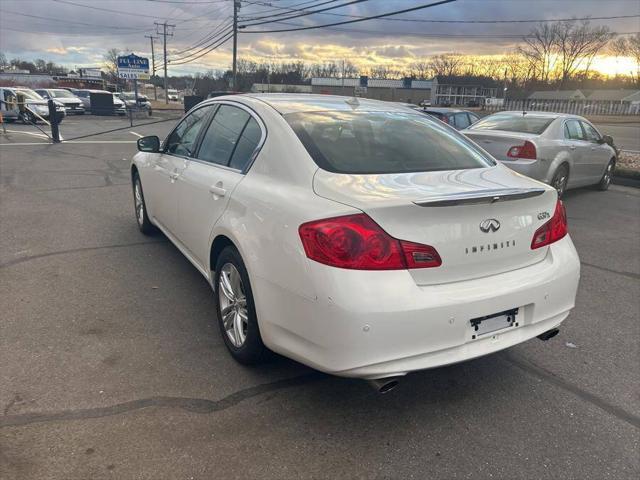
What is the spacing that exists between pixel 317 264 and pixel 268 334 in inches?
23.5

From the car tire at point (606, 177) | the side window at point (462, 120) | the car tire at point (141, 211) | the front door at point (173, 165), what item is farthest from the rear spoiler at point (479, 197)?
the side window at point (462, 120)

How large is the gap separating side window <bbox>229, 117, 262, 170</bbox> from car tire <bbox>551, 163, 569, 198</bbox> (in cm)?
637

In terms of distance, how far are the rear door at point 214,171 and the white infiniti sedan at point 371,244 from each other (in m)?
0.02

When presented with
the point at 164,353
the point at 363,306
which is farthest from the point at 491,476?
the point at 164,353

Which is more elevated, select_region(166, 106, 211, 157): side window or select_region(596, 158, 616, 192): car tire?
select_region(166, 106, 211, 157): side window

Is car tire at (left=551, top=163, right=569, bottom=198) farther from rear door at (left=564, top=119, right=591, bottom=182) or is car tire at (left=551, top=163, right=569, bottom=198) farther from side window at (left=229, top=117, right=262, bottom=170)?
side window at (left=229, top=117, right=262, bottom=170)

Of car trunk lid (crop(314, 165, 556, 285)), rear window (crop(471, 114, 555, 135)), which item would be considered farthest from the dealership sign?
car trunk lid (crop(314, 165, 556, 285))

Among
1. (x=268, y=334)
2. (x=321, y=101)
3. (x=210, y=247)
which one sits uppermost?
(x=321, y=101)

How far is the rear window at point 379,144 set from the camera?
295 cm

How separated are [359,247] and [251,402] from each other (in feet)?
3.78

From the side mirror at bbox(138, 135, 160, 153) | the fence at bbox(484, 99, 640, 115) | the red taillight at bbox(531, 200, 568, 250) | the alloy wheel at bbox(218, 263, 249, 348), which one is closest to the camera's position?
the red taillight at bbox(531, 200, 568, 250)

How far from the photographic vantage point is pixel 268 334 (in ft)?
8.91

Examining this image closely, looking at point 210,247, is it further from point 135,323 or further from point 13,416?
point 13,416

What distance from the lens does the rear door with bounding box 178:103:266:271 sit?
3311mm
